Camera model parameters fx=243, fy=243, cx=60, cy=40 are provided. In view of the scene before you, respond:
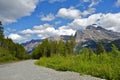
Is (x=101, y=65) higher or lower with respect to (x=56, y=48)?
lower

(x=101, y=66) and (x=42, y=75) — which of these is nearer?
(x=101, y=66)

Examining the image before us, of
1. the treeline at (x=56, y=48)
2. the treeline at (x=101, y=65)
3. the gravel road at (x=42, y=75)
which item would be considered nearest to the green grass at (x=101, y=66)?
A: the treeline at (x=101, y=65)

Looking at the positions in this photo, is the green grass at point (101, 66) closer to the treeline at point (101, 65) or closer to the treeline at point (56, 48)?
the treeline at point (101, 65)

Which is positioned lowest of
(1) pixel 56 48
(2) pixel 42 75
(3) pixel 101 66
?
(2) pixel 42 75

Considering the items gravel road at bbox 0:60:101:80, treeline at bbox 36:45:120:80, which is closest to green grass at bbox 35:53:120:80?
treeline at bbox 36:45:120:80

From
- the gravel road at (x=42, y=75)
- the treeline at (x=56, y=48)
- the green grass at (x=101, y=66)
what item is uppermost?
the treeline at (x=56, y=48)

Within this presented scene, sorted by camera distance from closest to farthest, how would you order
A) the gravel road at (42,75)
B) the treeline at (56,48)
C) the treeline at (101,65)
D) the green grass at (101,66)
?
the green grass at (101,66) → the treeline at (101,65) → the gravel road at (42,75) → the treeline at (56,48)

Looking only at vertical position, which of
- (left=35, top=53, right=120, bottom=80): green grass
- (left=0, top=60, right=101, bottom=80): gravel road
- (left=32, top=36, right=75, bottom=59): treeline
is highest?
(left=32, top=36, right=75, bottom=59): treeline

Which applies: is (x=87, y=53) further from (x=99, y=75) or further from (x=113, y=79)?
(x=113, y=79)

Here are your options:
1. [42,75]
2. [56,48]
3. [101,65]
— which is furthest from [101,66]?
[56,48]

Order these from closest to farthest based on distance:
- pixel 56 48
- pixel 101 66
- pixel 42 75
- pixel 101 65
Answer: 1. pixel 101 66
2. pixel 101 65
3. pixel 42 75
4. pixel 56 48

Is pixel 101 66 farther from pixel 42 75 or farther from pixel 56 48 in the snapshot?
pixel 56 48

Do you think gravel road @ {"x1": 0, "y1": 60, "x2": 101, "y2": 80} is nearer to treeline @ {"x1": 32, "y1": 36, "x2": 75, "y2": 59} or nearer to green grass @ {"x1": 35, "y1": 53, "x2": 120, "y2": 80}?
green grass @ {"x1": 35, "y1": 53, "x2": 120, "y2": 80}

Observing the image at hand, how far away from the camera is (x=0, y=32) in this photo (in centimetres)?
13675
